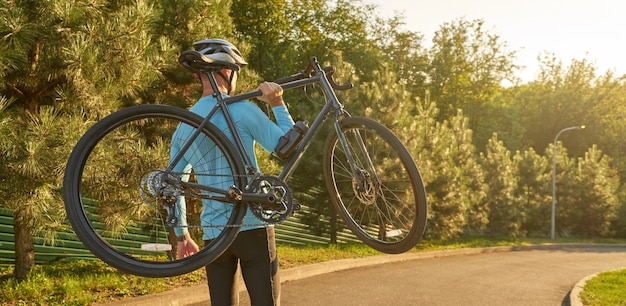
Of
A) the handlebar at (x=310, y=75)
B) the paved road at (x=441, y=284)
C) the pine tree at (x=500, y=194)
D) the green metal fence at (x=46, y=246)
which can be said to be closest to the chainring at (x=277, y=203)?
the handlebar at (x=310, y=75)

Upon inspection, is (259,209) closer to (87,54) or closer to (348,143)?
(348,143)

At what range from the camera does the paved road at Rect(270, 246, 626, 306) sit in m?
9.88

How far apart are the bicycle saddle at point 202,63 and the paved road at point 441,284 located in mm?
Answer: 6662

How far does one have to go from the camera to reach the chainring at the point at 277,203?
2.87 meters

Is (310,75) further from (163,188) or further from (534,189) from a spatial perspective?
(534,189)

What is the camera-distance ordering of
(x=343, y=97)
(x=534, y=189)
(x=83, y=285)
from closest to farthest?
(x=83, y=285) < (x=343, y=97) < (x=534, y=189)

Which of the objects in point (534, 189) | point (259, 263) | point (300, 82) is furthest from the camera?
point (534, 189)

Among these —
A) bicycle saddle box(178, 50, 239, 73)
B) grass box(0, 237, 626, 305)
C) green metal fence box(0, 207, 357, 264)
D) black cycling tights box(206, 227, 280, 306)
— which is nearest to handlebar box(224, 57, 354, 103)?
bicycle saddle box(178, 50, 239, 73)

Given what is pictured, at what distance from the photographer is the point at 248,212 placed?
306 centimetres

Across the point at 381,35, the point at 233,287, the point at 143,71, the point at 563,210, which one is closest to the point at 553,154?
the point at 563,210

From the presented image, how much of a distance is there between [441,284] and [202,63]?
990cm

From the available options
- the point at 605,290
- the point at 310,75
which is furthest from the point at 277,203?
the point at 605,290

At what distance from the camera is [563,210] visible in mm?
35719

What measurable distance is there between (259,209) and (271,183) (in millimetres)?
133
